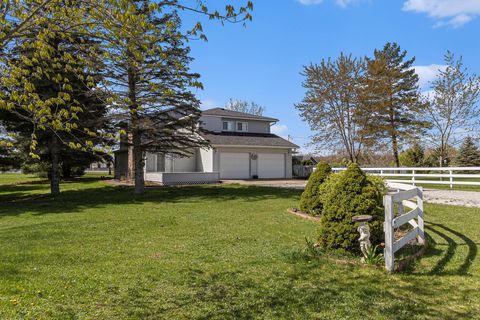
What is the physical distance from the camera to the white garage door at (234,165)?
87.9 ft

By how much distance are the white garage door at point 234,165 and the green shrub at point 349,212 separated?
2089 centimetres

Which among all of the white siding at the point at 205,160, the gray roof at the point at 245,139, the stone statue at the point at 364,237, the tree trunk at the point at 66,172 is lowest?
the stone statue at the point at 364,237

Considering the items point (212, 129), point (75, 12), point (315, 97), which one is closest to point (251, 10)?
point (75, 12)

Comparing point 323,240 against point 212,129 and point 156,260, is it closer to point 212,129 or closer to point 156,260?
point 156,260

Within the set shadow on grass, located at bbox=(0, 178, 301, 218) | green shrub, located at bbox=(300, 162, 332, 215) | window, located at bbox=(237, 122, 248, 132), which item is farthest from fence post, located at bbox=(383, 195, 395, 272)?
window, located at bbox=(237, 122, 248, 132)

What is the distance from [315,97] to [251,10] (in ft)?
77.4

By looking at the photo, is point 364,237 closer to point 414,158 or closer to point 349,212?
point 349,212

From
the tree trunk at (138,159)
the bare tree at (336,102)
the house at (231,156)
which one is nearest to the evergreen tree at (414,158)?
the bare tree at (336,102)

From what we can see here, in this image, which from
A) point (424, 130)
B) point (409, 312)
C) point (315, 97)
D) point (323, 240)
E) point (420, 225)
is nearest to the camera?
point (409, 312)

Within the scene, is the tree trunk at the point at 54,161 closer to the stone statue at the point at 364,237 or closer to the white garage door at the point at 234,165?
the white garage door at the point at 234,165

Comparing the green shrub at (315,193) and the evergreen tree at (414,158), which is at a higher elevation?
the evergreen tree at (414,158)

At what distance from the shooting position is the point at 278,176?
2944 centimetres

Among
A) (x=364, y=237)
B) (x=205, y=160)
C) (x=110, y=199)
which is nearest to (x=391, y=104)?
(x=205, y=160)

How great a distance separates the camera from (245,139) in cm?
2822
